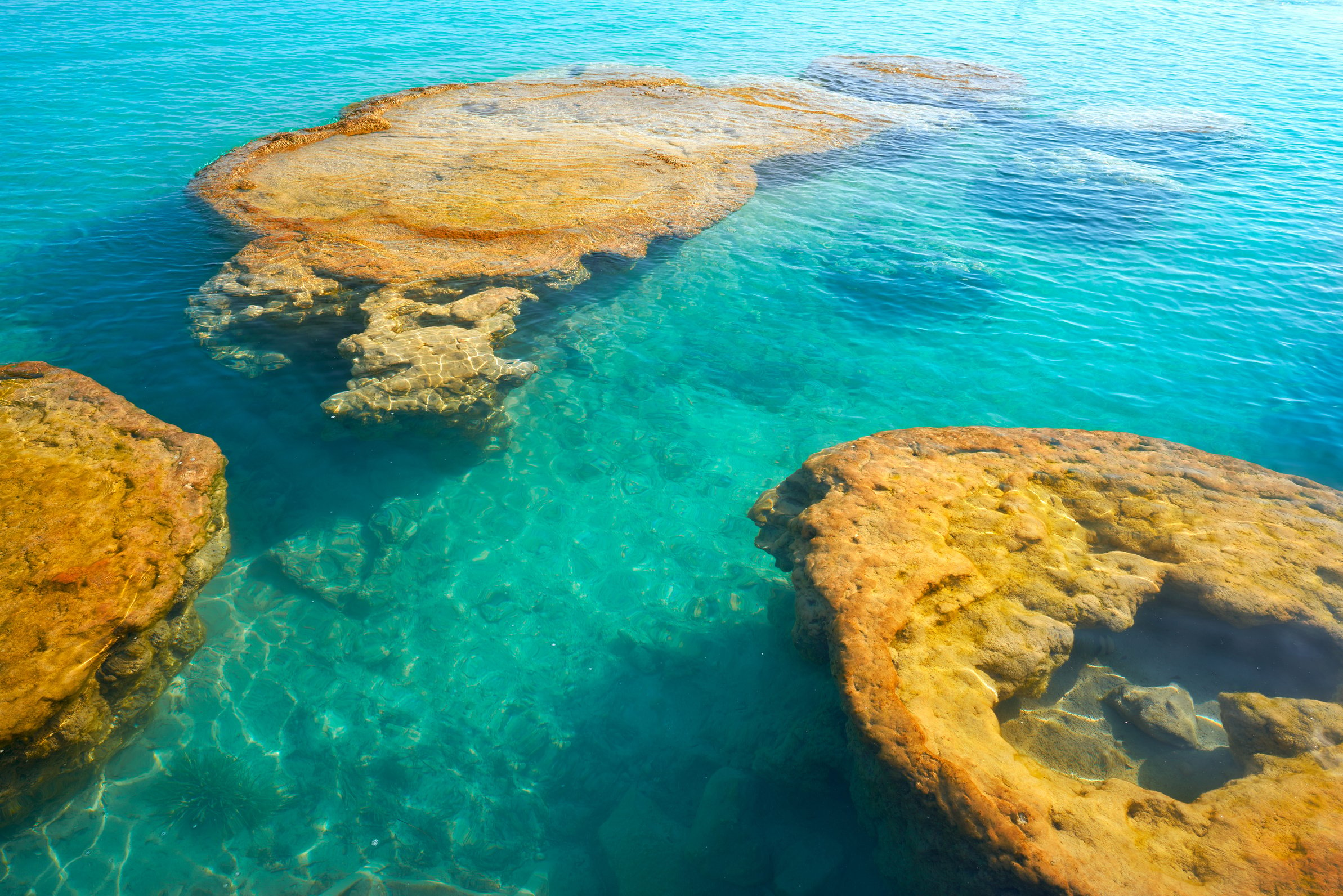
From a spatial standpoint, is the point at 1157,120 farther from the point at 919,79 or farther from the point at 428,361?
the point at 428,361

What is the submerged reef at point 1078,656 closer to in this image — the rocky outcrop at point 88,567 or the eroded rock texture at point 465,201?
the eroded rock texture at point 465,201

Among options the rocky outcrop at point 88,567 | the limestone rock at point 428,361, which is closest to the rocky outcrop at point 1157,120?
the limestone rock at point 428,361

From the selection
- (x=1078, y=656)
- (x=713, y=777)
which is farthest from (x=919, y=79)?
(x=713, y=777)

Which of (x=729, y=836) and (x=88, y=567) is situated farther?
(x=88, y=567)

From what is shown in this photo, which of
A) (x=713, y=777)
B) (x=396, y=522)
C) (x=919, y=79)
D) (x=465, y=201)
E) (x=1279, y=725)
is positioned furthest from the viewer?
(x=919, y=79)

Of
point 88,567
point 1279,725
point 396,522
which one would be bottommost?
point 396,522

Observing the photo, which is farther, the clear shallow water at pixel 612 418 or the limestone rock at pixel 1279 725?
the clear shallow water at pixel 612 418

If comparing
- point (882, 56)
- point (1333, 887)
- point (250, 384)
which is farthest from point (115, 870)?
point (882, 56)
